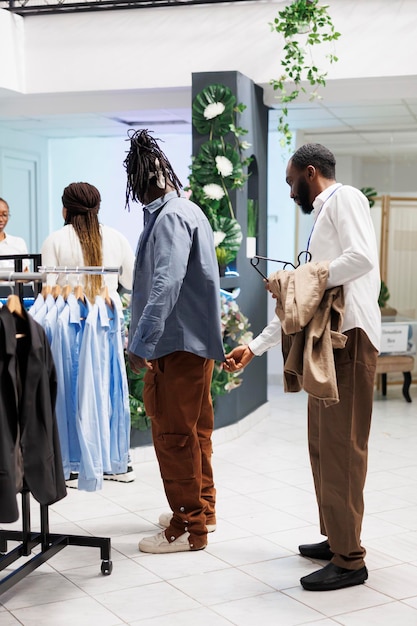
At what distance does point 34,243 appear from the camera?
10039mm

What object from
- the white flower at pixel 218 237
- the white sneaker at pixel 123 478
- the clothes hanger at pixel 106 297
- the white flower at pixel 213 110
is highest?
the white flower at pixel 213 110

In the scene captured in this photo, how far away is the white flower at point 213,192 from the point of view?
244 inches

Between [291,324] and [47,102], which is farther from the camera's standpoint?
[47,102]

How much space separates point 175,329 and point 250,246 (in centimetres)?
312

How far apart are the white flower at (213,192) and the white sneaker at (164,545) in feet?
9.50

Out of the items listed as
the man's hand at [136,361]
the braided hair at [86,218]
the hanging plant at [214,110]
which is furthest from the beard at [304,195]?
the hanging plant at [214,110]

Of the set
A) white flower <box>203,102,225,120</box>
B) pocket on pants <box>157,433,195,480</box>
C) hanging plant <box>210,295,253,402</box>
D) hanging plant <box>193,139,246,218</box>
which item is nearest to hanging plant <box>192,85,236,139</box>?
white flower <box>203,102,225,120</box>

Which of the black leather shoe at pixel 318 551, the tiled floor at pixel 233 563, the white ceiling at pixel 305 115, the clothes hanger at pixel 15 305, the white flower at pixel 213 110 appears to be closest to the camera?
the clothes hanger at pixel 15 305

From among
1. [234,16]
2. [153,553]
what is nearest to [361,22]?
[234,16]

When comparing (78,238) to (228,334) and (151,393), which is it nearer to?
(151,393)

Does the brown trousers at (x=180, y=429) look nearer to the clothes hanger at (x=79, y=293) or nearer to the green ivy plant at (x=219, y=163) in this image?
the clothes hanger at (x=79, y=293)

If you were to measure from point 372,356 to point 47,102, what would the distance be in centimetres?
532

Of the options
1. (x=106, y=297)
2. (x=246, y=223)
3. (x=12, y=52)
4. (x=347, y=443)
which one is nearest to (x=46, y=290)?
(x=106, y=297)

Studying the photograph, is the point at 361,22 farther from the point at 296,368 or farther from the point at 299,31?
the point at 296,368
